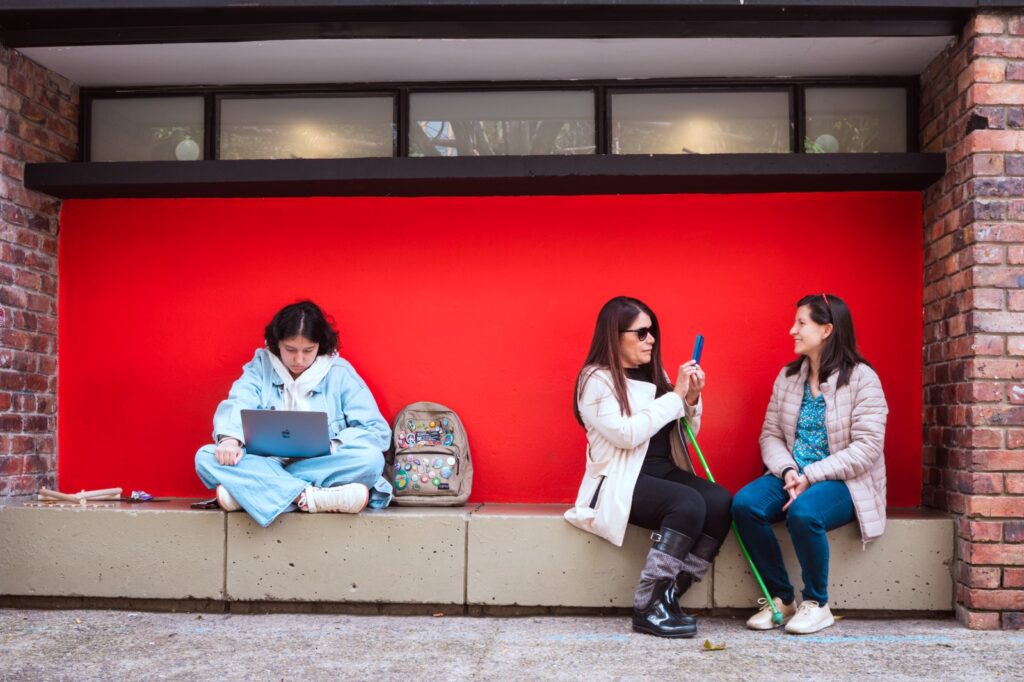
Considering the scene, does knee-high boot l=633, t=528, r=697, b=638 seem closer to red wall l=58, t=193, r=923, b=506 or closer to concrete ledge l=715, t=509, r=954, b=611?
concrete ledge l=715, t=509, r=954, b=611

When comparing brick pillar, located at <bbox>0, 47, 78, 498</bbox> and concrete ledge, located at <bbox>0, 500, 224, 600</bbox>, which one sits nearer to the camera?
concrete ledge, located at <bbox>0, 500, 224, 600</bbox>

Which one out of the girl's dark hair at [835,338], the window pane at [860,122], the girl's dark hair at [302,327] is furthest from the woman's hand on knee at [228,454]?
the window pane at [860,122]

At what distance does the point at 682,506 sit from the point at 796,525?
1.66 feet

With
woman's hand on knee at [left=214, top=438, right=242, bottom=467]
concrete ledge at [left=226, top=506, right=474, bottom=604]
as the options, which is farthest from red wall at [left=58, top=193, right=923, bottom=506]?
woman's hand on knee at [left=214, top=438, right=242, bottom=467]

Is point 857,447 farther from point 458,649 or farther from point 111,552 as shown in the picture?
point 111,552

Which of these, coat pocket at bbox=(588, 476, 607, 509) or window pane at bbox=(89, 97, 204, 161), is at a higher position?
window pane at bbox=(89, 97, 204, 161)

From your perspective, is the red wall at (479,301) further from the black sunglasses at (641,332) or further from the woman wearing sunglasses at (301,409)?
the black sunglasses at (641,332)

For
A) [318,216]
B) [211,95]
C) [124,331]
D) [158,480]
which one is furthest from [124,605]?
[211,95]

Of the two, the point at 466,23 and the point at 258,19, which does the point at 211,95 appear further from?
the point at 466,23

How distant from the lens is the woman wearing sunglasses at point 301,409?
170 inches

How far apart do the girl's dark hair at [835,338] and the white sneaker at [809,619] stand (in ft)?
3.40

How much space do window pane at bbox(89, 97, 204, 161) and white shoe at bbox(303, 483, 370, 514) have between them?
2.08m

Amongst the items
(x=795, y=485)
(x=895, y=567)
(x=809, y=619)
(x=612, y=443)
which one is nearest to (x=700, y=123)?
(x=612, y=443)

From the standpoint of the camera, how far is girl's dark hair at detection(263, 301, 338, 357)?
461 centimetres
